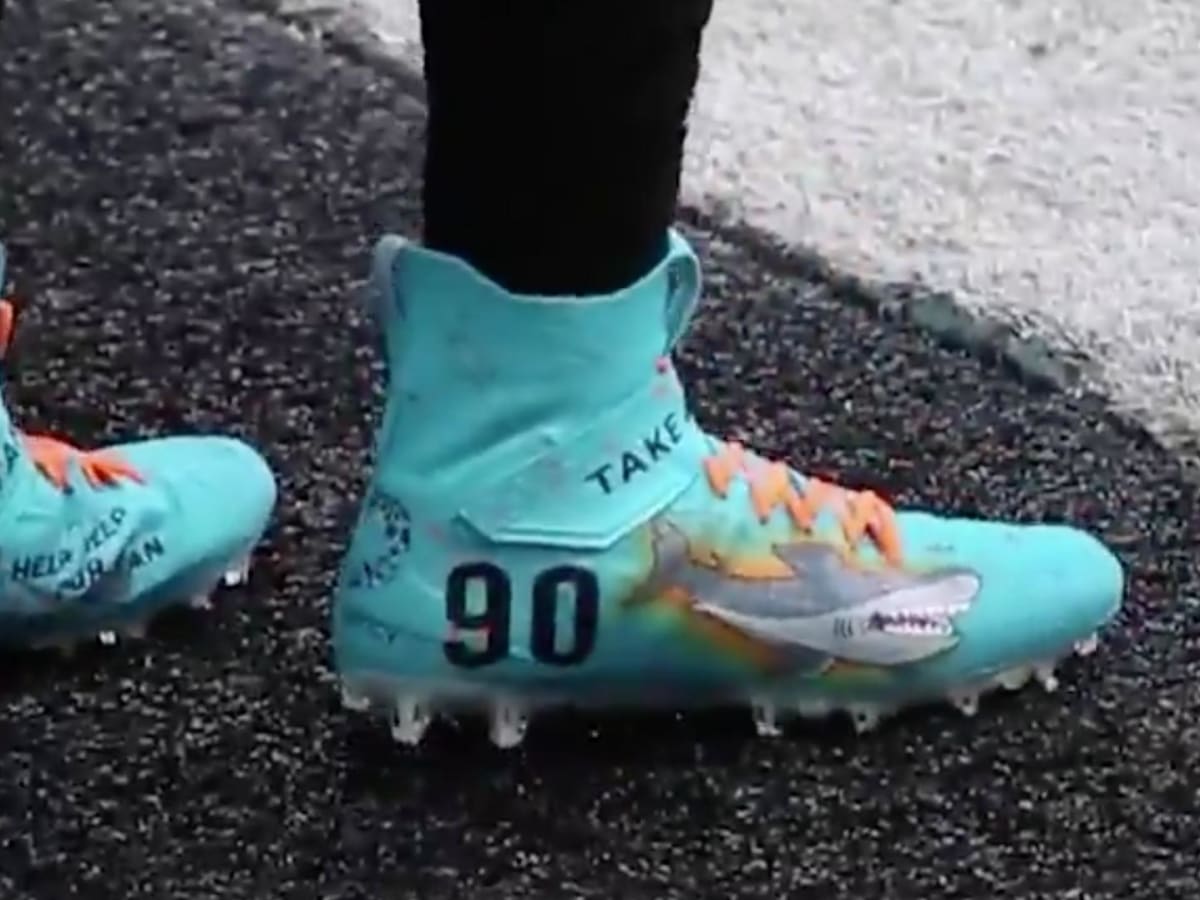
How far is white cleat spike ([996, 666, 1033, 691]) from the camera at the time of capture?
849 millimetres

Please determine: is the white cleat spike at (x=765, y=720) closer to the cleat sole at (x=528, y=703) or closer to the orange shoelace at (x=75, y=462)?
the cleat sole at (x=528, y=703)

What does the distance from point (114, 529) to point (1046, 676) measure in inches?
12.5

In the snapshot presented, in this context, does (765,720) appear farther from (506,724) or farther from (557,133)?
(557,133)

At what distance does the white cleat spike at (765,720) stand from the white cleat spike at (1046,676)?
92 mm

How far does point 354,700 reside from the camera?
0.82 m

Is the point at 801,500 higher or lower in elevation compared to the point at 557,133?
lower

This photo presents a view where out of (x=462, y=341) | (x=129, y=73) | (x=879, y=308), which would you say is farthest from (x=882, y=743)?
(x=129, y=73)

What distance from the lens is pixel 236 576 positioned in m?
0.90

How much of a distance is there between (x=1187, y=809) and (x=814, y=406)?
0.28 m

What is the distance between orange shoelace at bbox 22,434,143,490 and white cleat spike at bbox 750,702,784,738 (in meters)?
0.23

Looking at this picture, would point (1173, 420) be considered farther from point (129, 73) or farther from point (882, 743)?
point (129, 73)

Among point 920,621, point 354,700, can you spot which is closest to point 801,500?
Result: point 920,621

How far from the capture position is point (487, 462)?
0.78 meters

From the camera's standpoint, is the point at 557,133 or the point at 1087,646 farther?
the point at 1087,646
